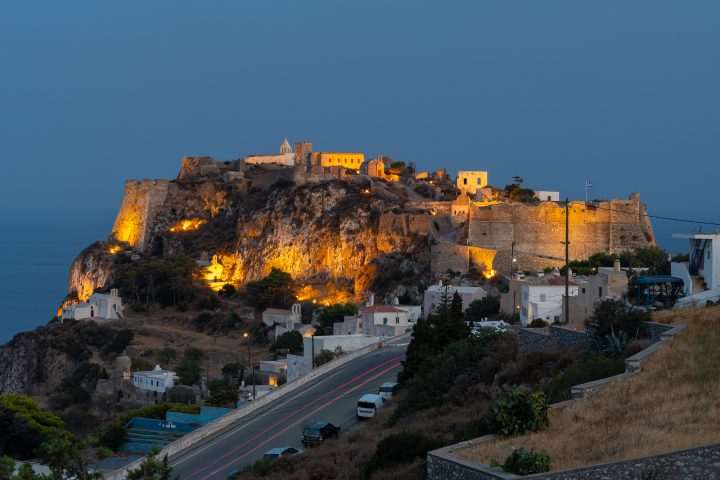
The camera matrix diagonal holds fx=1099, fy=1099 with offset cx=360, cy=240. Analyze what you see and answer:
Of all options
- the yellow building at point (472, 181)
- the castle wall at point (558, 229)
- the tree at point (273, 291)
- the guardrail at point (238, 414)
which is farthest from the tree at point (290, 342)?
the yellow building at point (472, 181)

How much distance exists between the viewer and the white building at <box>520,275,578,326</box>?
37438mm

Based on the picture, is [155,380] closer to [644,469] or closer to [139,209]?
[139,209]

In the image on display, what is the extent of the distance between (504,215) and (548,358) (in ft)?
132

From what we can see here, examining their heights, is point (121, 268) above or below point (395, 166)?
below

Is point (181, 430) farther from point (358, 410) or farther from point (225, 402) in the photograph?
point (358, 410)

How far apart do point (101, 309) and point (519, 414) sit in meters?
55.1

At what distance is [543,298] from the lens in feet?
126

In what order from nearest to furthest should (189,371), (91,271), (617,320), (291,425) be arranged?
(617,320)
(291,425)
(189,371)
(91,271)

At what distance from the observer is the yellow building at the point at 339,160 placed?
84.4 m

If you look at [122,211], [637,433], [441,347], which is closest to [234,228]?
[122,211]

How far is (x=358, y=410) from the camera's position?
84.6 feet

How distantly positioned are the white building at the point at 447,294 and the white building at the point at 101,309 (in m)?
22.1

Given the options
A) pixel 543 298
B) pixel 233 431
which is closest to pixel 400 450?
pixel 233 431

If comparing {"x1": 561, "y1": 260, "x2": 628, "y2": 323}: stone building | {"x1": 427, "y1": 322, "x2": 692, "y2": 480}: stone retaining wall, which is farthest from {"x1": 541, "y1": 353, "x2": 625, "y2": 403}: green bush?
{"x1": 561, "y1": 260, "x2": 628, "y2": 323}: stone building
